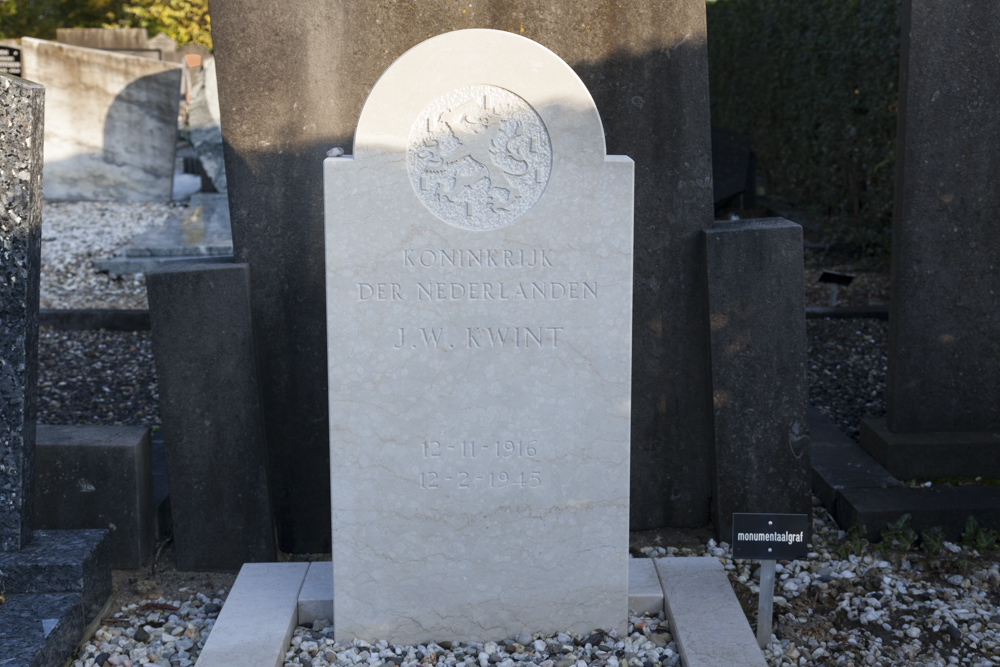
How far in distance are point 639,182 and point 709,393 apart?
0.90 metres

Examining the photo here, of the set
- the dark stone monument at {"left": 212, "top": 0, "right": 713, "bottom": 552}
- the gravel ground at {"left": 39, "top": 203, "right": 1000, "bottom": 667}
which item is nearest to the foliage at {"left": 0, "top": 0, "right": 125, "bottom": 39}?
the dark stone monument at {"left": 212, "top": 0, "right": 713, "bottom": 552}

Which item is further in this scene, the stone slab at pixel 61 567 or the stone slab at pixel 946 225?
the stone slab at pixel 946 225

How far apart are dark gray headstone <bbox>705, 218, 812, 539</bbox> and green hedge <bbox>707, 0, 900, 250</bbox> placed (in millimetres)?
3881

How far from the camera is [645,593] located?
318cm

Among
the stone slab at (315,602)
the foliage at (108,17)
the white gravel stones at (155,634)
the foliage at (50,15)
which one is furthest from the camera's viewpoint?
the foliage at (50,15)

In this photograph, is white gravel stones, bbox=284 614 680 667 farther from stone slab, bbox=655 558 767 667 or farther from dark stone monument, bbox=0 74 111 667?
dark stone monument, bbox=0 74 111 667

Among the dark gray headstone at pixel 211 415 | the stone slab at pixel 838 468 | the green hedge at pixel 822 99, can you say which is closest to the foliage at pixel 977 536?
the stone slab at pixel 838 468

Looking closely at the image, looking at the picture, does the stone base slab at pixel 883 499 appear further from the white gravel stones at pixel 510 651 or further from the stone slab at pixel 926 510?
the white gravel stones at pixel 510 651

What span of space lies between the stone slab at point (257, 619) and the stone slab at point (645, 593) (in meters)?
1.15

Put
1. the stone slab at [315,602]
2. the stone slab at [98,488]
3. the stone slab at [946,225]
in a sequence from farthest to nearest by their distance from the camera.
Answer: the stone slab at [946,225]
the stone slab at [98,488]
the stone slab at [315,602]

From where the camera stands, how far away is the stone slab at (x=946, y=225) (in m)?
3.92

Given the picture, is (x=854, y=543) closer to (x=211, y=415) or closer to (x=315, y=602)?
(x=315, y=602)

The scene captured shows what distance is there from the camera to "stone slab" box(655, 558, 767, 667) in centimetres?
281

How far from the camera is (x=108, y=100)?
1098cm
